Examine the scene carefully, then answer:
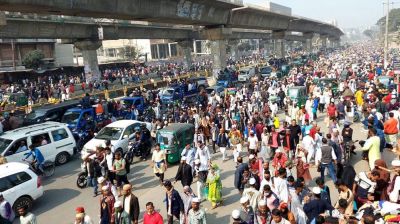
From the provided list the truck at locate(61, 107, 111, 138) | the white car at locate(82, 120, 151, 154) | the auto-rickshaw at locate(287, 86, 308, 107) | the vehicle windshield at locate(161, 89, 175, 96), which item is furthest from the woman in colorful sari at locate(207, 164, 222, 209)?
the vehicle windshield at locate(161, 89, 175, 96)

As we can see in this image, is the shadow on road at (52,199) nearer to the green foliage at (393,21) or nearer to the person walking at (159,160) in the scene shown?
the person walking at (159,160)

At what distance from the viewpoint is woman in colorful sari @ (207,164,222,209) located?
10.7 m

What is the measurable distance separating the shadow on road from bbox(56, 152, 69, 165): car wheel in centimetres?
282

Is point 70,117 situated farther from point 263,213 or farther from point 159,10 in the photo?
point 263,213

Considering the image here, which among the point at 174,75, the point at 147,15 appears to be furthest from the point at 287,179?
the point at 174,75

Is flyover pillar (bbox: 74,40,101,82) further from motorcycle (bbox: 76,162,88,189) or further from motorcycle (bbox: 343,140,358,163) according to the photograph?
motorcycle (bbox: 343,140,358,163)

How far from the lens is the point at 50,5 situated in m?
18.6

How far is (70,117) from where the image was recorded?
795 inches

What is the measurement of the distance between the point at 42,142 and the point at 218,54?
25.7 meters

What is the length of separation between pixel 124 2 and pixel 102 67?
37.4 metres

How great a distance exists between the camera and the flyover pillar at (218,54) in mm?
38094

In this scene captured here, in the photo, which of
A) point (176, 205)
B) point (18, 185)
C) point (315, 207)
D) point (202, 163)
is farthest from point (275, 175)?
point (18, 185)

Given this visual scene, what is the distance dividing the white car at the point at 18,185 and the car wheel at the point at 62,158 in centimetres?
443

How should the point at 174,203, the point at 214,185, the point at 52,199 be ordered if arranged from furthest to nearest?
the point at 52,199, the point at 214,185, the point at 174,203
